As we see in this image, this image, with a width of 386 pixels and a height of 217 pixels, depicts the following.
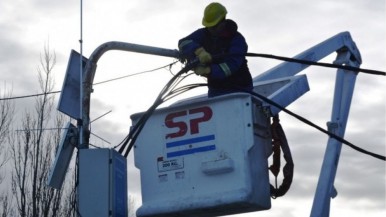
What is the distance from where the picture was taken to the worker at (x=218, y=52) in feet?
18.4

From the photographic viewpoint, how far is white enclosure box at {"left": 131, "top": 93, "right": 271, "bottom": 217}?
5191 mm

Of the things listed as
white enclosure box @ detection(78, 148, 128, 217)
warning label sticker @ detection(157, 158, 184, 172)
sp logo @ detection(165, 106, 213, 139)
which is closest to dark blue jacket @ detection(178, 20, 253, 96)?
sp logo @ detection(165, 106, 213, 139)

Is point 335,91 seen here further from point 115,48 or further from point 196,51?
point 115,48

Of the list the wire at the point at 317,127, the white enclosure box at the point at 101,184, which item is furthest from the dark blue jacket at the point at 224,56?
the white enclosure box at the point at 101,184

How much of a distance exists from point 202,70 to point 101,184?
1200 mm

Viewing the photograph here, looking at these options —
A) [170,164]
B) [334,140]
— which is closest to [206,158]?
[170,164]

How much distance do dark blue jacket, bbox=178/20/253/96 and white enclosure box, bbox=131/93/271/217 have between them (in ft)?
1.04

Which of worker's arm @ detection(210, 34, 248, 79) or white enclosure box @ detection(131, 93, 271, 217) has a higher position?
worker's arm @ detection(210, 34, 248, 79)

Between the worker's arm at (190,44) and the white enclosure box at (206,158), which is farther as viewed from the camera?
the worker's arm at (190,44)

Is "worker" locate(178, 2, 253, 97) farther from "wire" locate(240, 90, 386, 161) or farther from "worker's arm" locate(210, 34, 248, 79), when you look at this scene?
"wire" locate(240, 90, 386, 161)

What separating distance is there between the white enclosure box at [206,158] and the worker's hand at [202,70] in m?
0.27

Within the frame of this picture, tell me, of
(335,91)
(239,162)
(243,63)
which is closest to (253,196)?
(239,162)

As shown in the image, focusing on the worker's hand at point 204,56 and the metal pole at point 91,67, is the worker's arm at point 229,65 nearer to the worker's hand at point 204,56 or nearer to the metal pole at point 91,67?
the worker's hand at point 204,56

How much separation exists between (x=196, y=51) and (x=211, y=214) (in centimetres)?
117
